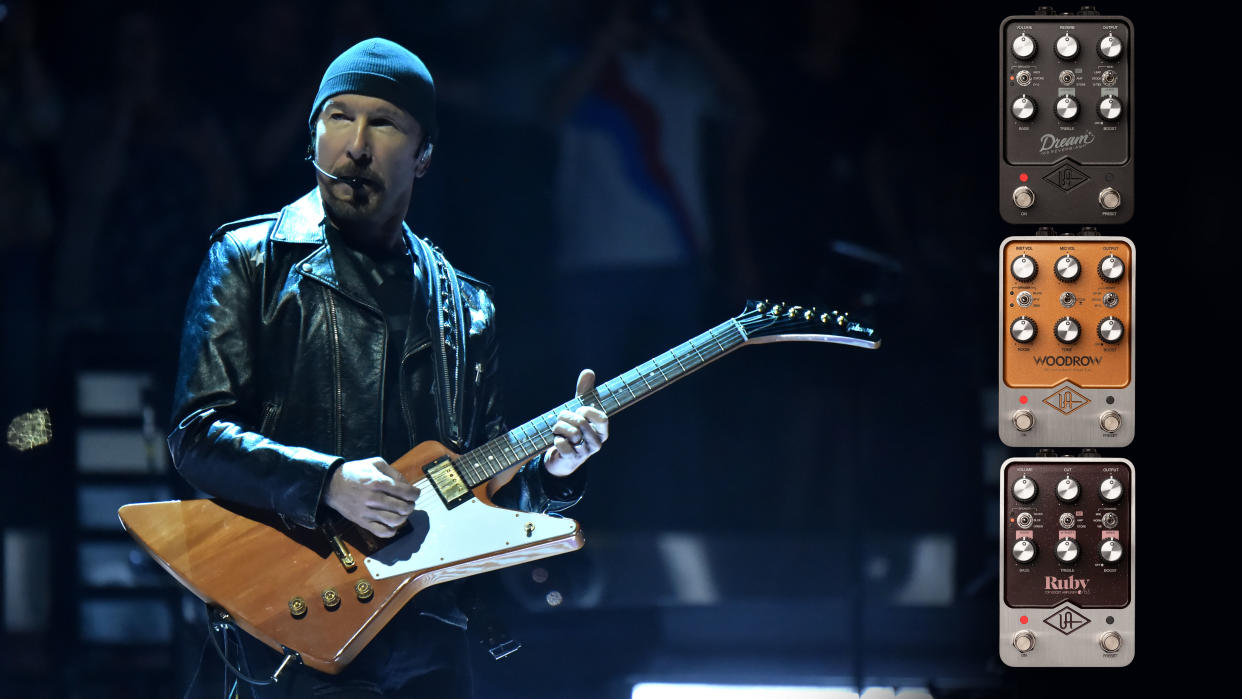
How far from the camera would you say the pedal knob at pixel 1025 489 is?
2.90 meters

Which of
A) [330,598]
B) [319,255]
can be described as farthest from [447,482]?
[319,255]

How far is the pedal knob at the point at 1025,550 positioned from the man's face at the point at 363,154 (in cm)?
191

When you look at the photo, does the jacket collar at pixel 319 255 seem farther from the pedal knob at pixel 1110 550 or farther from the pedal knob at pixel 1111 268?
the pedal knob at pixel 1110 550

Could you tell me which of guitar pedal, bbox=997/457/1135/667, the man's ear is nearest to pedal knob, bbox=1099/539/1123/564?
guitar pedal, bbox=997/457/1135/667

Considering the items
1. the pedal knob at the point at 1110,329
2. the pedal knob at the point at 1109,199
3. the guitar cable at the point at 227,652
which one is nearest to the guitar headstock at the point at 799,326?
the pedal knob at the point at 1110,329

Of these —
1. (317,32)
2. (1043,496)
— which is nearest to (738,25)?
(317,32)

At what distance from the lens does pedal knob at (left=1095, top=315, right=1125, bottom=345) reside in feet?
9.39

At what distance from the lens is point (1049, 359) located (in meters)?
2.90

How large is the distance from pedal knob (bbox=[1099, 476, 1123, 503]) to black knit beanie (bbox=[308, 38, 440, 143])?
2048 mm

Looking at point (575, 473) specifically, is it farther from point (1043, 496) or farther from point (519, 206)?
point (1043, 496)

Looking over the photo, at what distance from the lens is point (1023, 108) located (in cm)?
288

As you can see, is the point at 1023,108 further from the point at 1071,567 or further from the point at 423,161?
the point at 423,161

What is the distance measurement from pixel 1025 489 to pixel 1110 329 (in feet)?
1.61

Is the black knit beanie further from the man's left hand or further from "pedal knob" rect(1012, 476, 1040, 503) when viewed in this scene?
"pedal knob" rect(1012, 476, 1040, 503)
